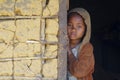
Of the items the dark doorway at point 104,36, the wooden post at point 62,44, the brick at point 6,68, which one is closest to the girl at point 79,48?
the wooden post at point 62,44

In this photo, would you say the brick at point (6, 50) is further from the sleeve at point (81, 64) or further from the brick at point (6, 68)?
the sleeve at point (81, 64)

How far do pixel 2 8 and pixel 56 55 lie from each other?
46 centimetres

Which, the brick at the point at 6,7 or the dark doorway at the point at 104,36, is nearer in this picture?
the brick at the point at 6,7

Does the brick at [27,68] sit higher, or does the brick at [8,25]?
the brick at [8,25]

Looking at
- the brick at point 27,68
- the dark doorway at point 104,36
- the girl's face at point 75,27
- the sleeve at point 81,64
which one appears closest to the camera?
the brick at point 27,68

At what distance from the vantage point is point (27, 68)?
2.82 meters

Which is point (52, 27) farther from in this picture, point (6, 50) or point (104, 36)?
point (104, 36)

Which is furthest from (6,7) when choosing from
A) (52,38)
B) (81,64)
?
(81,64)

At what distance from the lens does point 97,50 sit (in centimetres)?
598

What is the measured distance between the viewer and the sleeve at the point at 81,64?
9.78ft

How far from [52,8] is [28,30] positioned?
210 millimetres

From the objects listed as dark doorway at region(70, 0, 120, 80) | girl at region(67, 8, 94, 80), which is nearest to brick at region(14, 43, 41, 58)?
girl at region(67, 8, 94, 80)

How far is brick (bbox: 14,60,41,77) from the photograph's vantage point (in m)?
2.81

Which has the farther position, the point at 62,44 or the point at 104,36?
the point at 104,36
